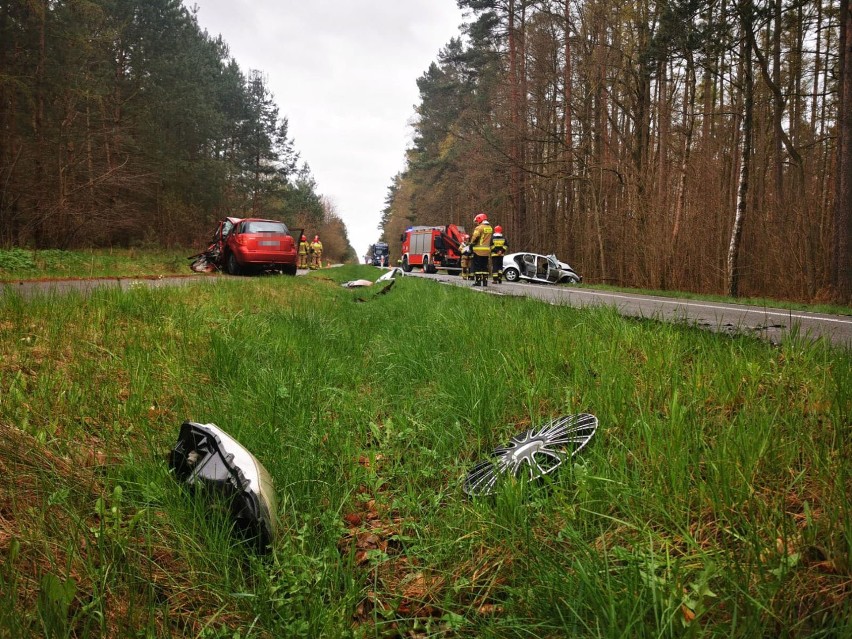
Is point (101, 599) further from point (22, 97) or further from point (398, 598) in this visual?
point (22, 97)

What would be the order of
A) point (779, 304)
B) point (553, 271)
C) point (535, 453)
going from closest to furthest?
1. point (535, 453)
2. point (779, 304)
3. point (553, 271)

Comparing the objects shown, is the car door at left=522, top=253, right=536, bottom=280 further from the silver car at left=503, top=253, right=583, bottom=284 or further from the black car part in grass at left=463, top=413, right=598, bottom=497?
the black car part in grass at left=463, top=413, right=598, bottom=497

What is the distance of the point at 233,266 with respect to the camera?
15305mm

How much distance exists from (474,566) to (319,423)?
1.43 metres

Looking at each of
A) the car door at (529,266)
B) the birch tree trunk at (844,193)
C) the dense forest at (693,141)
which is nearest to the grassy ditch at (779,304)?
the birch tree trunk at (844,193)

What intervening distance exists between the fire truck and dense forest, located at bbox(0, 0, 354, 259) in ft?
51.0

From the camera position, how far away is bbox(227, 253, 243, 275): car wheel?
Result: 49.5 feet

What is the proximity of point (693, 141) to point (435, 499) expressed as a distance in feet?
64.8

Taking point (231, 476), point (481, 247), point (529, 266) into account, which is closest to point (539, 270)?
point (529, 266)

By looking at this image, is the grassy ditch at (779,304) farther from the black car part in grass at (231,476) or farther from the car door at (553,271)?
the car door at (553,271)

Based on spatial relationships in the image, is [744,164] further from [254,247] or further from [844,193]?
[254,247]

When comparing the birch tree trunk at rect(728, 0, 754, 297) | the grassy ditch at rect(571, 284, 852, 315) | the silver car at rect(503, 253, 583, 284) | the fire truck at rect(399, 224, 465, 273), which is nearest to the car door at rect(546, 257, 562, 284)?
the silver car at rect(503, 253, 583, 284)

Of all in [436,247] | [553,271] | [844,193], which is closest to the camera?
[844,193]

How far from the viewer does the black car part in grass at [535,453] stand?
211 centimetres
